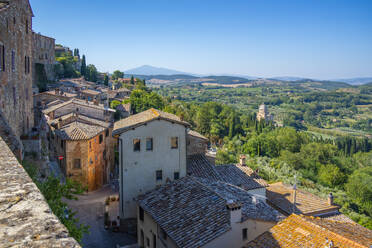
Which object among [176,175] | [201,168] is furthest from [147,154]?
[201,168]

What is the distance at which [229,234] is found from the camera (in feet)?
42.4

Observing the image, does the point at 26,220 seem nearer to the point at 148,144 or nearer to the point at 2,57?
the point at 2,57

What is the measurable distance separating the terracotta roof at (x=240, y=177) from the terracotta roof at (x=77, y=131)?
1361 cm

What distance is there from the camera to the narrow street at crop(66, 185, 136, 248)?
742 inches

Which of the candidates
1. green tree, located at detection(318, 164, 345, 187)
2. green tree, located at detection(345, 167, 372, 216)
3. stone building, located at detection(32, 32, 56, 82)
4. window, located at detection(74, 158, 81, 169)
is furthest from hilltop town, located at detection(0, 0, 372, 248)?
stone building, located at detection(32, 32, 56, 82)

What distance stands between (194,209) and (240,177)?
966 cm

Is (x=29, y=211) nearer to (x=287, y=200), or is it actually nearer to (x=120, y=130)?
(x=120, y=130)

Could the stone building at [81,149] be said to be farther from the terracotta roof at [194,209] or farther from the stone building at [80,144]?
the terracotta roof at [194,209]

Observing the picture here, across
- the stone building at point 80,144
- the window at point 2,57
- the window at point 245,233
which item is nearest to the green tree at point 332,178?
the stone building at point 80,144

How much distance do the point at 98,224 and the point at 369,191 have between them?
4525 centimetres

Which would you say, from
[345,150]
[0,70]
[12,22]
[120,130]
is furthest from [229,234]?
[345,150]

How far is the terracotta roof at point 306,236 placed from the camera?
11.4m

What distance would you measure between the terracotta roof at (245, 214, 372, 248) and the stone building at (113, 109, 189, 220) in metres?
8.57

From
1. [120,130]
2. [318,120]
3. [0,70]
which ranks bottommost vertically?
[318,120]
